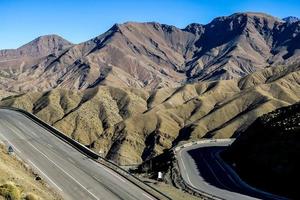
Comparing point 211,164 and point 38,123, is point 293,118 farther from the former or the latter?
point 38,123

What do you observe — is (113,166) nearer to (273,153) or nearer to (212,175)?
(212,175)

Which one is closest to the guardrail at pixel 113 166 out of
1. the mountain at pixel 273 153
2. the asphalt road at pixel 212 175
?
the asphalt road at pixel 212 175

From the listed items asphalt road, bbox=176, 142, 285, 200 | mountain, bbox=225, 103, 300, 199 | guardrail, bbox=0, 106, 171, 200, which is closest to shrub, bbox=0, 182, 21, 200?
guardrail, bbox=0, 106, 171, 200

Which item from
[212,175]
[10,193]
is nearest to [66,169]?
[10,193]

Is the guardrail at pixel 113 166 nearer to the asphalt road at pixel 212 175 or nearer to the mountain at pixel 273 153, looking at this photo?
the asphalt road at pixel 212 175

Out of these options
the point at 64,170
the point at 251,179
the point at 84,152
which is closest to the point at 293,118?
the point at 251,179

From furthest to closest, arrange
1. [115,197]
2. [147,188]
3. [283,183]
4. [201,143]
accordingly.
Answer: [201,143] → [283,183] → [147,188] → [115,197]

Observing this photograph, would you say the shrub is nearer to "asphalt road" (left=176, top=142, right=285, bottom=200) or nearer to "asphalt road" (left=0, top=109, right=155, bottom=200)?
"asphalt road" (left=0, top=109, right=155, bottom=200)
